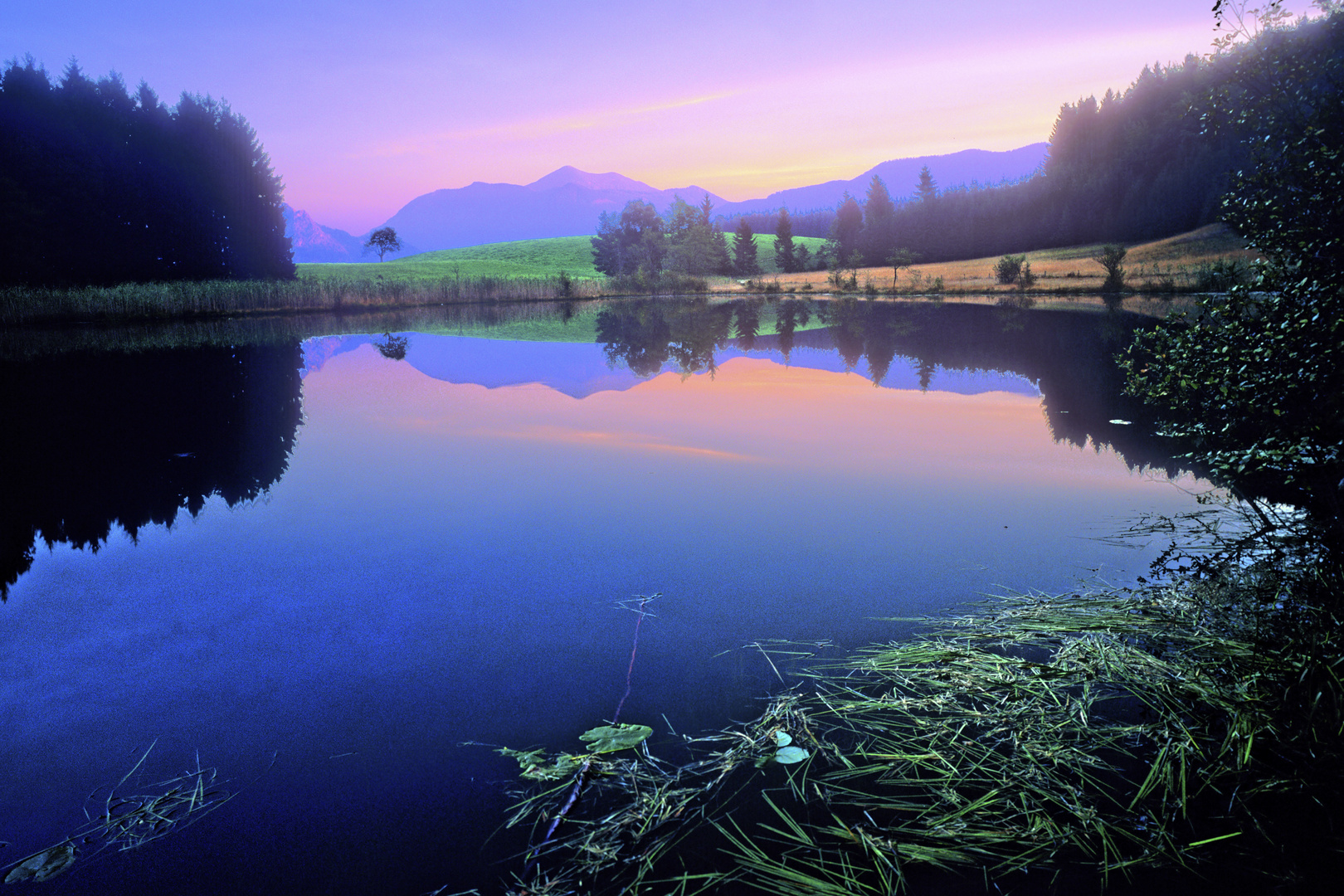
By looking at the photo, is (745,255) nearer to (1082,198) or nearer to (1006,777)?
(1082,198)

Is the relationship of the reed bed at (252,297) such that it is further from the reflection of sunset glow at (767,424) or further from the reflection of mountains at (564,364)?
the reflection of sunset glow at (767,424)

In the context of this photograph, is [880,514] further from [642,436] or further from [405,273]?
A: [405,273]

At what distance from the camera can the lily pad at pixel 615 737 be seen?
11.1 ft

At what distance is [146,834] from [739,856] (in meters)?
2.40

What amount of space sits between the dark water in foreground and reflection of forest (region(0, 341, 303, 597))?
0.08 metres

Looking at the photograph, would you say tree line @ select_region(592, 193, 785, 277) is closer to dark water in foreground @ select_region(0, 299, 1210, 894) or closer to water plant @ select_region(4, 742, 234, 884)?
dark water in foreground @ select_region(0, 299, 1210, 894)

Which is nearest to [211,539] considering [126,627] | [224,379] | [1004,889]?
[126,627]

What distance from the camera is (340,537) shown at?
6523 mm

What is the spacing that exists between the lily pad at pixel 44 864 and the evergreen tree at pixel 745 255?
91757mm

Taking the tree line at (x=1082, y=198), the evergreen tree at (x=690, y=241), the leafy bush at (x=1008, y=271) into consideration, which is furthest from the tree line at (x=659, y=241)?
the leafy bush at (x=1008, y=271)

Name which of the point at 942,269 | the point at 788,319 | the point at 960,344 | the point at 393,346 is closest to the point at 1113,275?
the point at 788,319

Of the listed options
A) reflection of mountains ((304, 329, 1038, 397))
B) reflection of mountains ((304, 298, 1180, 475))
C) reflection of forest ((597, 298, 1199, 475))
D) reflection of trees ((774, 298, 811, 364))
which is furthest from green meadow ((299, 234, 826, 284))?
reflection of mountains ((304, 329, 1038, 397))

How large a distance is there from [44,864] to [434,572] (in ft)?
9.76

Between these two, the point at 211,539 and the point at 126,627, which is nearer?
the point at 126,627
